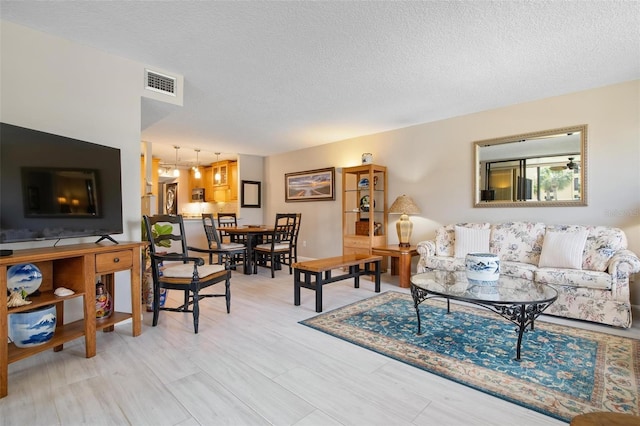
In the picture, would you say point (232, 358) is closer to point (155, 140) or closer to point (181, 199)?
point (155, 140)

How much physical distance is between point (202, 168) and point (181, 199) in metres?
1.07

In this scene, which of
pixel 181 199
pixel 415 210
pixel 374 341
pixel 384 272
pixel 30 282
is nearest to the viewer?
pixel 30 282

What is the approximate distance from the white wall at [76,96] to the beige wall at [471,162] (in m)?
3.74

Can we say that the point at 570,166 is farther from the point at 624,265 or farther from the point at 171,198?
the point at 171,198

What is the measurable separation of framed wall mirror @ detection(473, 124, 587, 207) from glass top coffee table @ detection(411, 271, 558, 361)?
1.63 meters

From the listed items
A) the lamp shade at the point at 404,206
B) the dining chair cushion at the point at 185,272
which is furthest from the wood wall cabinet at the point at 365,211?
the dining chair cushion at the point at 185,272

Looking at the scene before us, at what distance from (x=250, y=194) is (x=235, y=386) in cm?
593

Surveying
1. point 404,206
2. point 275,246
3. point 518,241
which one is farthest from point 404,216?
point 275,246

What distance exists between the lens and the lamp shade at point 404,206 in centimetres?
464

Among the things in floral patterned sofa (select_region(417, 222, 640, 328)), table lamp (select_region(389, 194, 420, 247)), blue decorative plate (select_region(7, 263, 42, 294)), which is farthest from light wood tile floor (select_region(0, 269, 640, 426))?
table lamp (select_region(389, 194, 420, 247))

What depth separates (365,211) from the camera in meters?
5.27

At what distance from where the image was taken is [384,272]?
5113 millimetres

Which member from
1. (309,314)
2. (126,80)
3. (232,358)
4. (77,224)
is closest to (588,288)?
(309,314)

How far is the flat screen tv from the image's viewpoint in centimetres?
191
